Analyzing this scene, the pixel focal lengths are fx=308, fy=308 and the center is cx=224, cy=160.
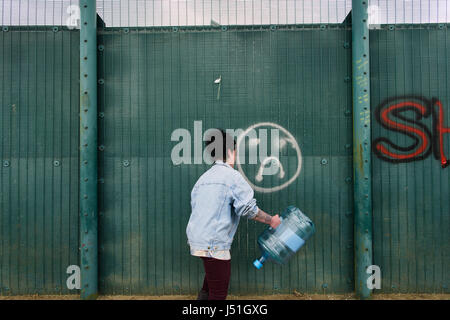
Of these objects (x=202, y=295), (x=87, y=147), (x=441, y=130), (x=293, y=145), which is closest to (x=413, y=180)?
(x=441, y=130)

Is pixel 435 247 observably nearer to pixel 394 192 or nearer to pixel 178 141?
pixel 394 192

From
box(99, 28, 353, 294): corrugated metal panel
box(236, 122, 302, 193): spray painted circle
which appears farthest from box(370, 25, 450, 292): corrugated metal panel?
box(236, 122, 302, 193): spray painted circle

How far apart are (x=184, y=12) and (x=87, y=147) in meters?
2.02

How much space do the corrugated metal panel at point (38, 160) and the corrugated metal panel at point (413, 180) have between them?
12.3 ft

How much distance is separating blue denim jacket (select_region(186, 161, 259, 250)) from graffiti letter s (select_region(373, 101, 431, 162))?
6.61ft

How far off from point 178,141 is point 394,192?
2699mm

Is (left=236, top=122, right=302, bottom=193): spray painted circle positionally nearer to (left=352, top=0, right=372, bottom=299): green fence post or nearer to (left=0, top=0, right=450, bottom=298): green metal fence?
(left=0, top=0, right=450, bottom=298): green metal fence

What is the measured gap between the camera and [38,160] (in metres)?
3.78

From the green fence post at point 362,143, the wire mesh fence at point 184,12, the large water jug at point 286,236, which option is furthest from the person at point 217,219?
the wire mesh fence at point 184,12

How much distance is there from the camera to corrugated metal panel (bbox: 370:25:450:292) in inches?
147

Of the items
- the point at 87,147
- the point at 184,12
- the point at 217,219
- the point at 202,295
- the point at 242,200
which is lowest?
the point at 202,295

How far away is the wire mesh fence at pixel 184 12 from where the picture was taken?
3.79 m

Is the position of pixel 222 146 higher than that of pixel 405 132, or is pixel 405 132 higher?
pixel 405 132

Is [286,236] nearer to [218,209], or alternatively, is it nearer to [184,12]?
[218,209]
